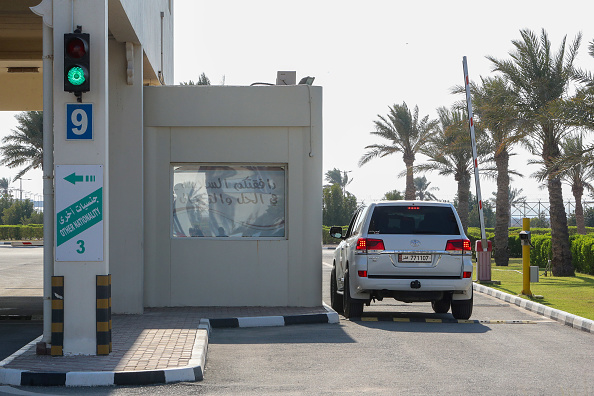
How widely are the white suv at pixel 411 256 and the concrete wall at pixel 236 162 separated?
63.1 inches

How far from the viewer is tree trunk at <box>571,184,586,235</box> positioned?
4614 cm

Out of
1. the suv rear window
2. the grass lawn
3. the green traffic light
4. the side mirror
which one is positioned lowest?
the grass lawn

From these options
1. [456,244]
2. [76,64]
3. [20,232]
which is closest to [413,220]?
[456,244]

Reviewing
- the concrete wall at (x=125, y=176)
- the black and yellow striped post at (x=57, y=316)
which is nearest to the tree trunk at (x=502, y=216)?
the concrete wall at (x=125, y=176)

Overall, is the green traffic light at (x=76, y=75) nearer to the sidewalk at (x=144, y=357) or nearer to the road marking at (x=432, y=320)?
the sidewalk at (x=144, y=357)

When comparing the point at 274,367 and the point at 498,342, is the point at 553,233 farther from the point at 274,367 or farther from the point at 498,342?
the point at 274,367

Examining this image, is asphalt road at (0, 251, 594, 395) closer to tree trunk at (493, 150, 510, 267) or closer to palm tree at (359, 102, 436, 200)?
tree trunk at (493, 150, 510, 267)

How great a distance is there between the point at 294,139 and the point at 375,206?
2.24m

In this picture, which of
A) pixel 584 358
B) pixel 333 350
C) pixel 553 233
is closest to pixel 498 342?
pixel 584 358

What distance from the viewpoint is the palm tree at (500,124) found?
27.2 m

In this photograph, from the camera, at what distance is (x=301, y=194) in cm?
1470

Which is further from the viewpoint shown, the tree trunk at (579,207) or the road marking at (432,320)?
the tree trunk at (579,207)

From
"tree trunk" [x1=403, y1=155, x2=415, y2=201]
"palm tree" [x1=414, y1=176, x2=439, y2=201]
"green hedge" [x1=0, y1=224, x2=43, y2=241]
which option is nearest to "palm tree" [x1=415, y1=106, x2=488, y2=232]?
"tree trunk" [x1=403, y1=155, x2=415, y2=201]

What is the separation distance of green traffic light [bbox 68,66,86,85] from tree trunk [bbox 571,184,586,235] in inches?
1614
